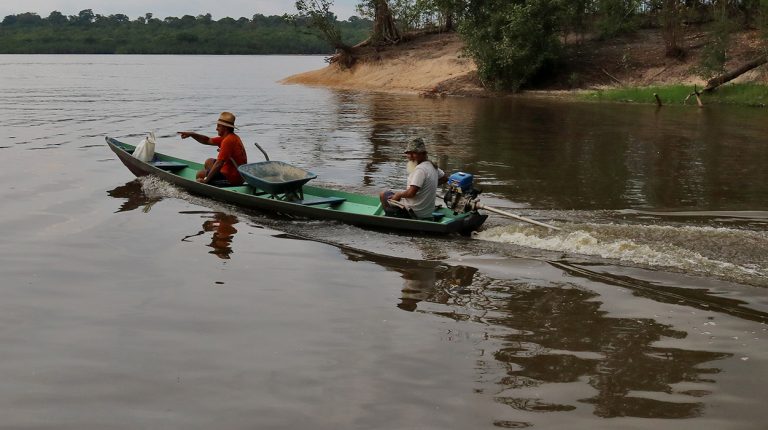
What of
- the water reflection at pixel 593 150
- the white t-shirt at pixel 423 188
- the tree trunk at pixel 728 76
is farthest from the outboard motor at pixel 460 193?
the tree trunk at pixel 728 76

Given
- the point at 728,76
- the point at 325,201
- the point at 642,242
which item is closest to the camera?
the point at 642,242

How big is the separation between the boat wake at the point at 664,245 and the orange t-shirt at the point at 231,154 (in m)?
4.47

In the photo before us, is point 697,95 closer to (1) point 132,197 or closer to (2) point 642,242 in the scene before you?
(2) point 642,242

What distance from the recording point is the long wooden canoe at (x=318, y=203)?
1048cm

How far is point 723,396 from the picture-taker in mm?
5754

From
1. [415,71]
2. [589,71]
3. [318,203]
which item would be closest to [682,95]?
[589,71]

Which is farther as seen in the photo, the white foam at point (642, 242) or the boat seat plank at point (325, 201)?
the boat seat plank at point (325, 201)

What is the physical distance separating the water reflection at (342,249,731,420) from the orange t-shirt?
203 inches

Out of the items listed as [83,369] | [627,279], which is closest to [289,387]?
[83,369]

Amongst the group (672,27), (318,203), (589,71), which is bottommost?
(318,203)

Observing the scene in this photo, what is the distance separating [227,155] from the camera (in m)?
12.8

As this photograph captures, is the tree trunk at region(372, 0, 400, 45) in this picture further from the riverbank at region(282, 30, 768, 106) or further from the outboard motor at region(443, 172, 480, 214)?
the outboard motor at region(443, 172, 480, 214)

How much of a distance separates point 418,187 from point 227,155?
383cm

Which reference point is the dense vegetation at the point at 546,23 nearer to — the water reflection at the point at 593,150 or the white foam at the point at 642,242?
the water reflection at the point at 593,150
